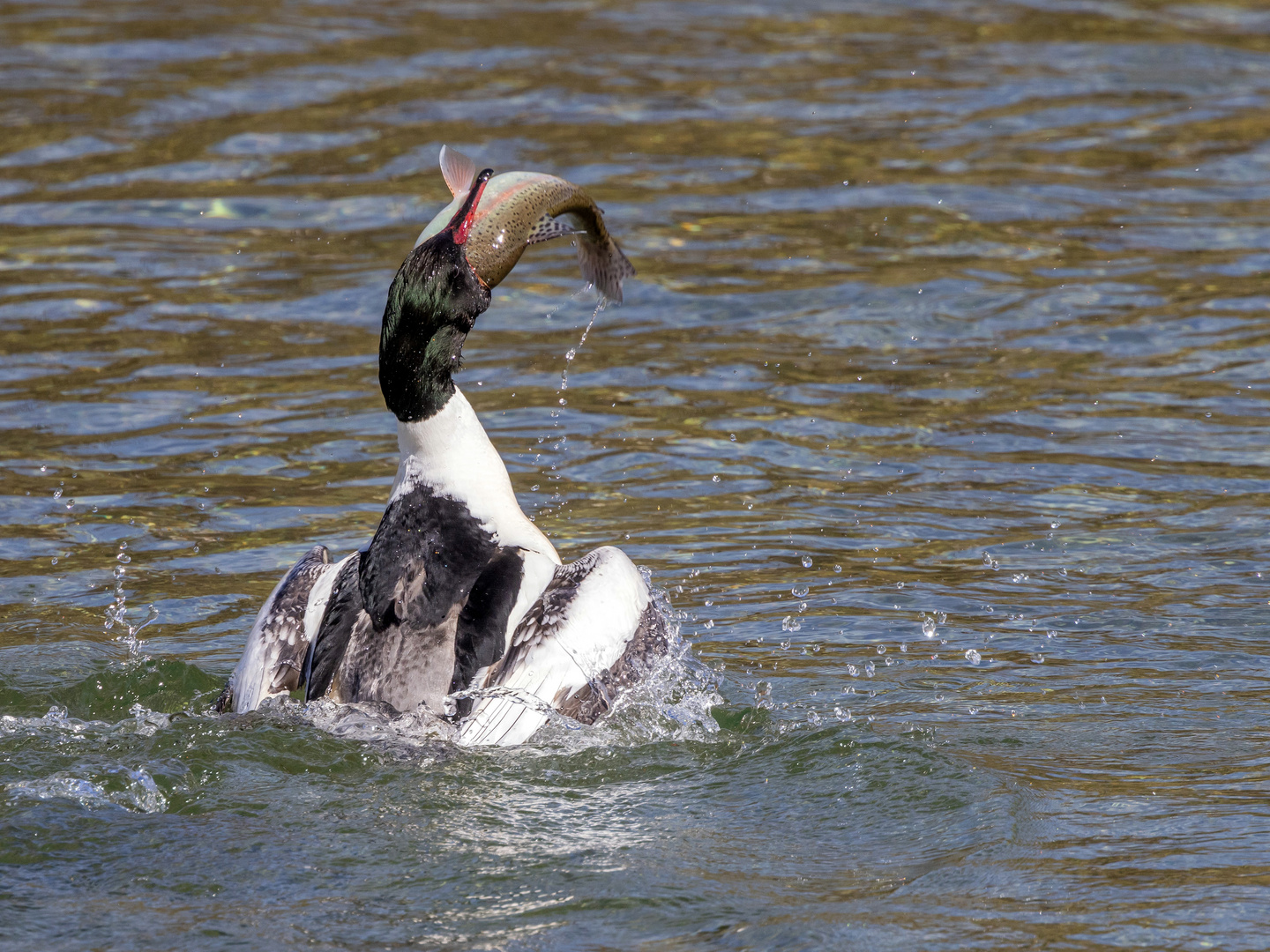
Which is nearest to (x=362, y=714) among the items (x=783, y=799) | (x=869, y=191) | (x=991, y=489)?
(x=783, y=799)

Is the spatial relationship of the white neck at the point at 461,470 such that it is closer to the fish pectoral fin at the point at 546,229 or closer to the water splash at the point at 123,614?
the fish pectoral fin at the point at 546,229

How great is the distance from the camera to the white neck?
217 inches

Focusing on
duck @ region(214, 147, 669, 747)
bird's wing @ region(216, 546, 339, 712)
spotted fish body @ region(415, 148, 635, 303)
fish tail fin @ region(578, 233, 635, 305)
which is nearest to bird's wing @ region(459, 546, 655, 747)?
duck @ region(214, 147, 669, 747)

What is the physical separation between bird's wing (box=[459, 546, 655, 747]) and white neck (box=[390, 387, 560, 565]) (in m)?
0.23

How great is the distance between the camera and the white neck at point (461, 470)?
5.52 metres

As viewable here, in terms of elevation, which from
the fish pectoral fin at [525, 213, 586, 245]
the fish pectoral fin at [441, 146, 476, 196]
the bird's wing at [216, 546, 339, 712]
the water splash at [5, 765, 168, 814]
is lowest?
the water splash at [5, 765, 168, 814]

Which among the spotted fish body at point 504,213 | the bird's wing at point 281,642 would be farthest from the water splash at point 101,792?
the spotted fish body at point 504,213

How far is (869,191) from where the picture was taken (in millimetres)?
11539

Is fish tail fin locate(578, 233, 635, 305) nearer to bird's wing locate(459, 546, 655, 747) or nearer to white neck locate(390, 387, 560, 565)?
white neck locate(390, 387, 560, 565)

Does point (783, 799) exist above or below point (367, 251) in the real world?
below

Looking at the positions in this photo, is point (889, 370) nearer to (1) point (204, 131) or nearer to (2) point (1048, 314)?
(2) point (1048, 314)

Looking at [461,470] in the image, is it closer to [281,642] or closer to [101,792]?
[281,642]

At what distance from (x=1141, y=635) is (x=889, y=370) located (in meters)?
3.11

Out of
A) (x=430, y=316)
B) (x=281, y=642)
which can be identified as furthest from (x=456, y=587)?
(x=430, y=316)
